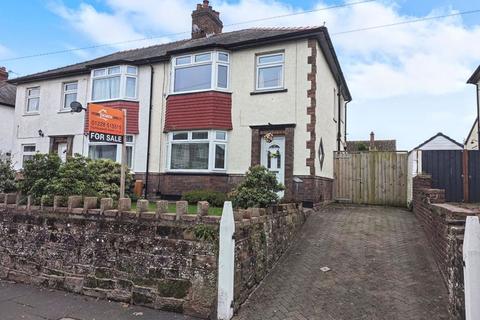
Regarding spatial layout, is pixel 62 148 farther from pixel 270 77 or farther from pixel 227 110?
pixel 270 77

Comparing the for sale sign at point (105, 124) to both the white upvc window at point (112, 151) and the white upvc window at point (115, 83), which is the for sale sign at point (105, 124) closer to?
the white upvc window at point (112, 151)

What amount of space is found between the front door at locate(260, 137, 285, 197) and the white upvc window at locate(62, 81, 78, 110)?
9364 mm

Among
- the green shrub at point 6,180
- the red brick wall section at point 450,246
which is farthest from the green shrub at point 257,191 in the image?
the green shrub at point 6,180

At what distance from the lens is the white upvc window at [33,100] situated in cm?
1725

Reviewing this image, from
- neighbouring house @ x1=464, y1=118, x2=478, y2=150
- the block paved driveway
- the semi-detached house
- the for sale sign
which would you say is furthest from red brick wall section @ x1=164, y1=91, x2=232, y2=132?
neighbouring house @ x1=464, y1=118, x2=478, y2=150

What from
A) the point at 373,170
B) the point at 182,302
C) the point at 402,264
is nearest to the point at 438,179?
the point at 373,170

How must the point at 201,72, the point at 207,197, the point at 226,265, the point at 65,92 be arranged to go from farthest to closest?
the point at 65,92
the point at 201,72
the point at 207,197
the point at 226,265

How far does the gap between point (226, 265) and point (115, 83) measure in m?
11.6

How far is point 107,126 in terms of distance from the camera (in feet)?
28.5

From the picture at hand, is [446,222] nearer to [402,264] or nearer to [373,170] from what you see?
[402,264]

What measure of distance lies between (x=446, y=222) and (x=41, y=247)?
23.8 ft

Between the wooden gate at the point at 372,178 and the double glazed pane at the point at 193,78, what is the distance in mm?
6060

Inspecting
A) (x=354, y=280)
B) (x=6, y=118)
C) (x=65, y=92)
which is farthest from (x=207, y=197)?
(x=6, y=118)

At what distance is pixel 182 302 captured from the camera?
5.53 m
